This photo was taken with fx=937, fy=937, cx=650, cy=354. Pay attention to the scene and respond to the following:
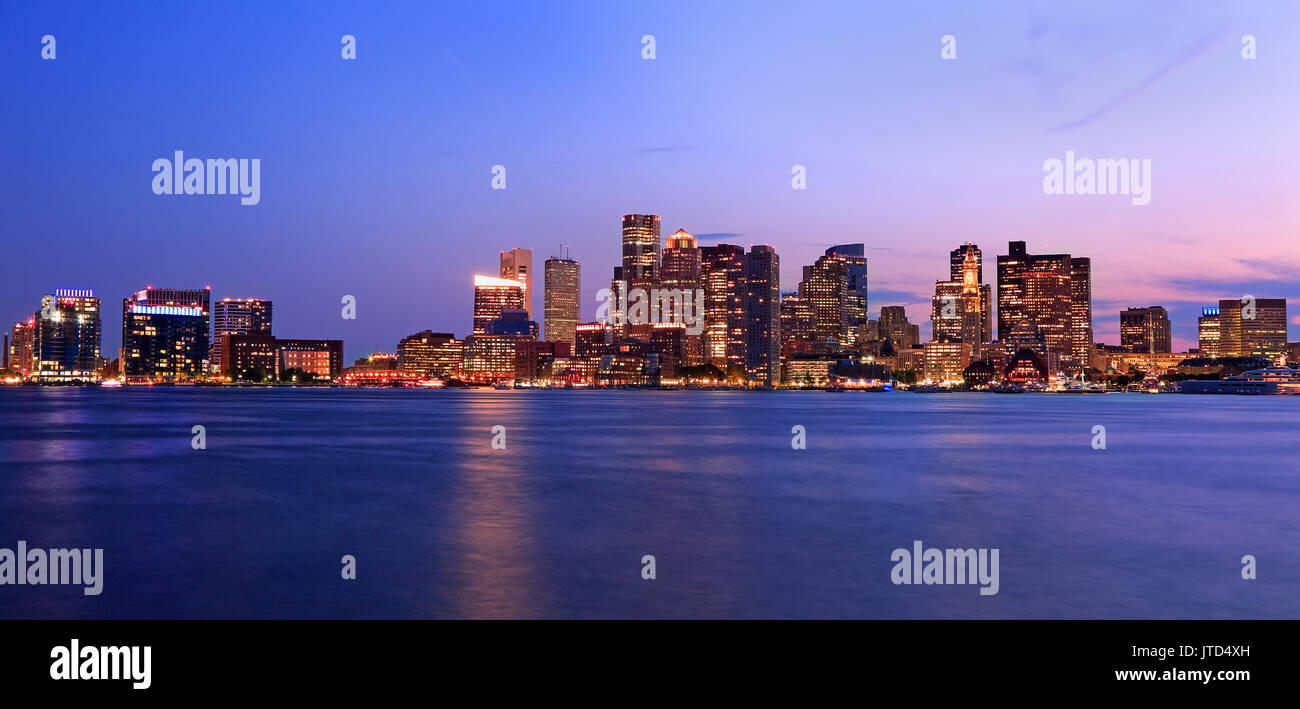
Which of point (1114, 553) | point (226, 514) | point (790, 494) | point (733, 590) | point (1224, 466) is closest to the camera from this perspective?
point (733, 590)

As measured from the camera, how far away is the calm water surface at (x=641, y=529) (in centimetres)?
1758

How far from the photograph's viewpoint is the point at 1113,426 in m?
95.2

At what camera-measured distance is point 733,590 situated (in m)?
18.4

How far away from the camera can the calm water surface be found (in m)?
17.6

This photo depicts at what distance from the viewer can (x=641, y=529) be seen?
87.5 ft
